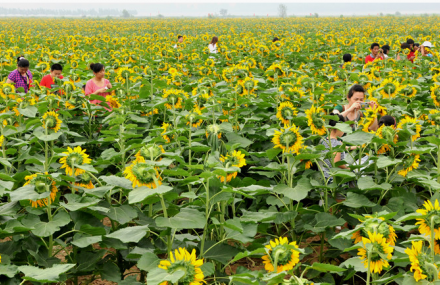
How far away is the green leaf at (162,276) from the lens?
1602mm

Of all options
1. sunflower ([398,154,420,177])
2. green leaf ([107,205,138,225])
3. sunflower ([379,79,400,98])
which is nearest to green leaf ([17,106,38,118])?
green leaf ([107,205,138,225])

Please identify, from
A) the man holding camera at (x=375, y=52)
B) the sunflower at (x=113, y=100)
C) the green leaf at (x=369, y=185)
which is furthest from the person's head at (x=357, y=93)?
the man holding camera at (x=375, y=52)

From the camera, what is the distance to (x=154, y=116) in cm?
496

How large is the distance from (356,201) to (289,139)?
1.89ft

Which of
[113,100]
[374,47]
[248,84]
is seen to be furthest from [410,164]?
[374,47]

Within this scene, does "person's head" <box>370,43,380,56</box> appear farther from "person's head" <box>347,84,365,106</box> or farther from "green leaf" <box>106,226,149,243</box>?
"green leaf" <box>106,226,149,243</box>

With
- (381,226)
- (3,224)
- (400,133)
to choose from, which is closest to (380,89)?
(400,133)

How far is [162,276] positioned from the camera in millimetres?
1649

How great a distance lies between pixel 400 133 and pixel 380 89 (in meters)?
1.92

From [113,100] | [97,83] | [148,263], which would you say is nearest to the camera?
[148,263]

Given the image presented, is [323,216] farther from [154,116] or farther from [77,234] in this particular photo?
[154,116]

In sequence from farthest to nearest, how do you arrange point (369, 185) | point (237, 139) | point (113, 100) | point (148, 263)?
1. point (113, 100)
2. point (237, 139)
3. point (369, 185)
4. point (148, 263)

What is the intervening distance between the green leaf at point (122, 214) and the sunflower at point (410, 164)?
1.70 m

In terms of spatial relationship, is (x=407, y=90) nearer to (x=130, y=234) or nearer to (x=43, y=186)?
(x=130, y=234)
